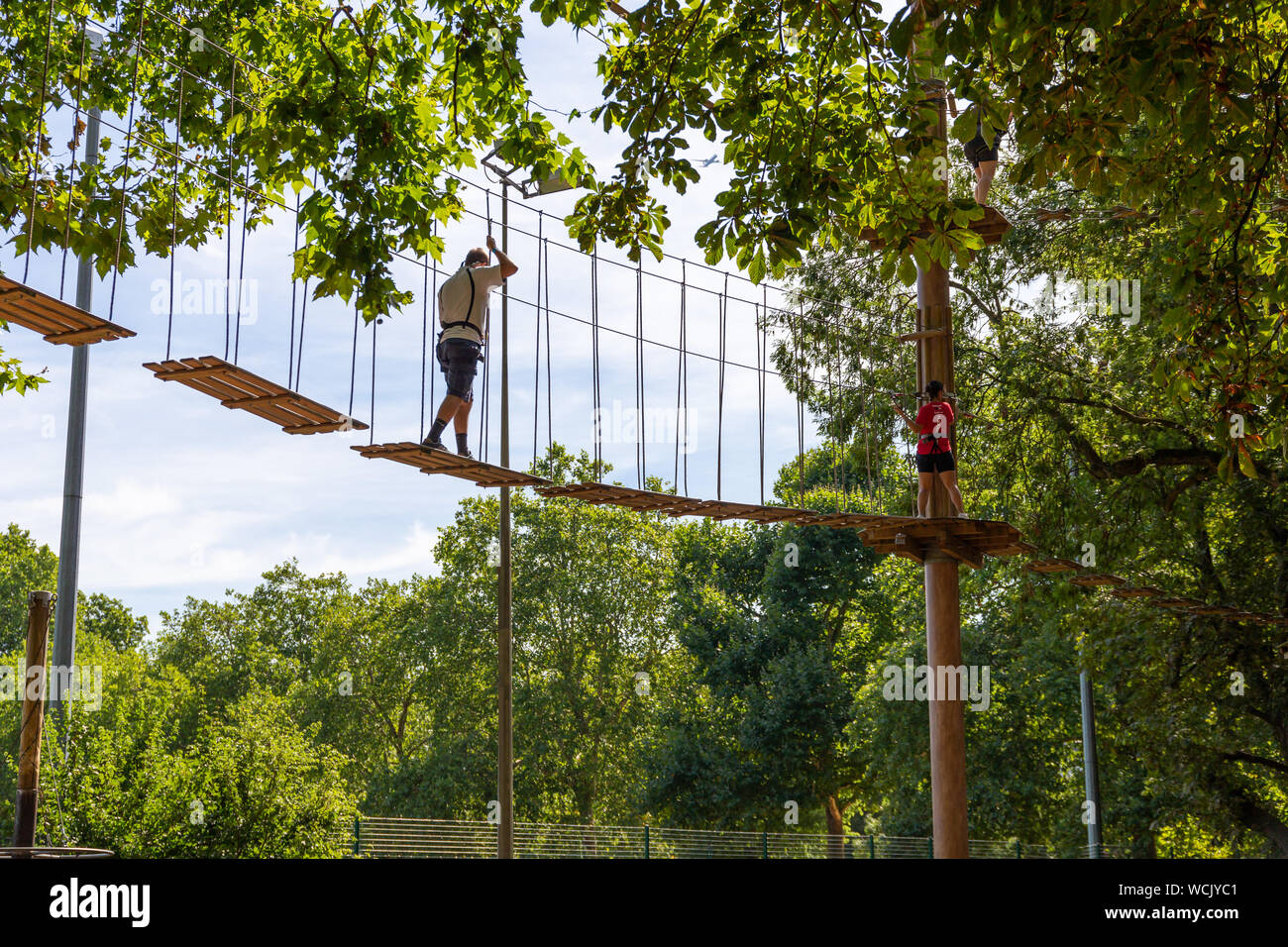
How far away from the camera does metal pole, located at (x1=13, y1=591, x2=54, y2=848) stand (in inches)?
327

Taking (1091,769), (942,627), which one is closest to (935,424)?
(942,627)

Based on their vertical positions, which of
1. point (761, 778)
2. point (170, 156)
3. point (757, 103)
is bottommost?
point (761, 778)

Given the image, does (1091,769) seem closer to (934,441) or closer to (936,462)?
(936,462)

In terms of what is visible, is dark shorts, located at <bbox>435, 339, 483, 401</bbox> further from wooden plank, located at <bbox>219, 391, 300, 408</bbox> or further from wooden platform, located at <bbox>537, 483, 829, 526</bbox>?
wooden plank, located at <bbox>219, 391, 300, 408</bbox>

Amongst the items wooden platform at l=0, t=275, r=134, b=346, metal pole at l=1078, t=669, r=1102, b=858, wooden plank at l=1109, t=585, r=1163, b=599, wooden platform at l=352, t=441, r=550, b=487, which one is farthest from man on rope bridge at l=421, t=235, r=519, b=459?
metal pole at l=1078, t=669, r=1102, b=858

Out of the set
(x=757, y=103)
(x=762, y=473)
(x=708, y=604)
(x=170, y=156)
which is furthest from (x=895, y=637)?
(x=757, y=103)

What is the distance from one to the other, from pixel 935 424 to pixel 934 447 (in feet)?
0.56

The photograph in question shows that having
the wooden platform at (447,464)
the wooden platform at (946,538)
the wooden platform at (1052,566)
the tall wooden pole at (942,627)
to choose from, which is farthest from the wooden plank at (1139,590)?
the wooden platform at (447,464)

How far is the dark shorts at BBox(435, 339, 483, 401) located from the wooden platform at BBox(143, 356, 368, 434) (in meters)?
1.51

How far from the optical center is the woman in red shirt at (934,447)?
7.61 meters

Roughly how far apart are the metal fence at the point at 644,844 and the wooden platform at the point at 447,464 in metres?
11.0
